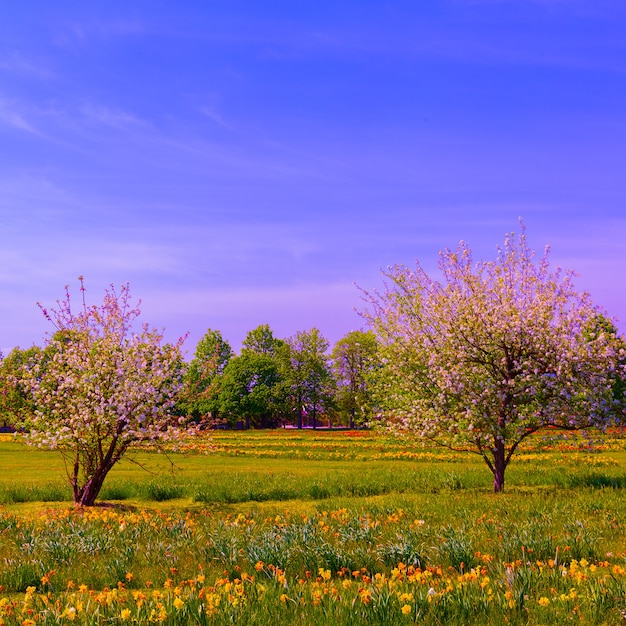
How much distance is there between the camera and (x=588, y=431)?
1758 cm

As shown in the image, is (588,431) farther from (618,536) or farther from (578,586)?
(578,586)

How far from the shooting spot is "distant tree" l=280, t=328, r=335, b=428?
89.9m

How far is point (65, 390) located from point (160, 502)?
13.4ft

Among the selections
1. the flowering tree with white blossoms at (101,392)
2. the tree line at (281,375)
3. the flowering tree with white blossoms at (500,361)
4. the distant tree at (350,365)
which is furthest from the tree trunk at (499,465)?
the distant tree at (350,365)

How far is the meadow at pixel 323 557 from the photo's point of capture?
5.45m

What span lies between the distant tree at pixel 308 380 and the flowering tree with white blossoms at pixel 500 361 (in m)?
71.3

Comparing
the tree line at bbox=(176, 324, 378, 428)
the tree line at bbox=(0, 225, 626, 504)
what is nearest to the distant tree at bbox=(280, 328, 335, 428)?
the tree line at bbox=(176, 324, 378, 428)

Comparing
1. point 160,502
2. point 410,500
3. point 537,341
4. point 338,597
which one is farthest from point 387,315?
point 338,597

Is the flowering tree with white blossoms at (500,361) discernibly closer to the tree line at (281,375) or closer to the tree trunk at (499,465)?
the tree trunk at (499,465)

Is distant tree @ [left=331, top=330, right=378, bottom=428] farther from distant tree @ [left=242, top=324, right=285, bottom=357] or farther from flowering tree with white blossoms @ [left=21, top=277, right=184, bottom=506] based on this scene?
flowering tree with white blossoms @ [left=21, top=277, right=184, bottom=506]

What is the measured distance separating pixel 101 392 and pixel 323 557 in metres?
8.35

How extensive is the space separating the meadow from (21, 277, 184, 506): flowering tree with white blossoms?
1410 millimetres

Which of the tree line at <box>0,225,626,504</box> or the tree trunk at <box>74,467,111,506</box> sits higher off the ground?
the tree line at <box>0,225,626,504</box>

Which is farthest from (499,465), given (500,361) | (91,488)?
(91,488)
